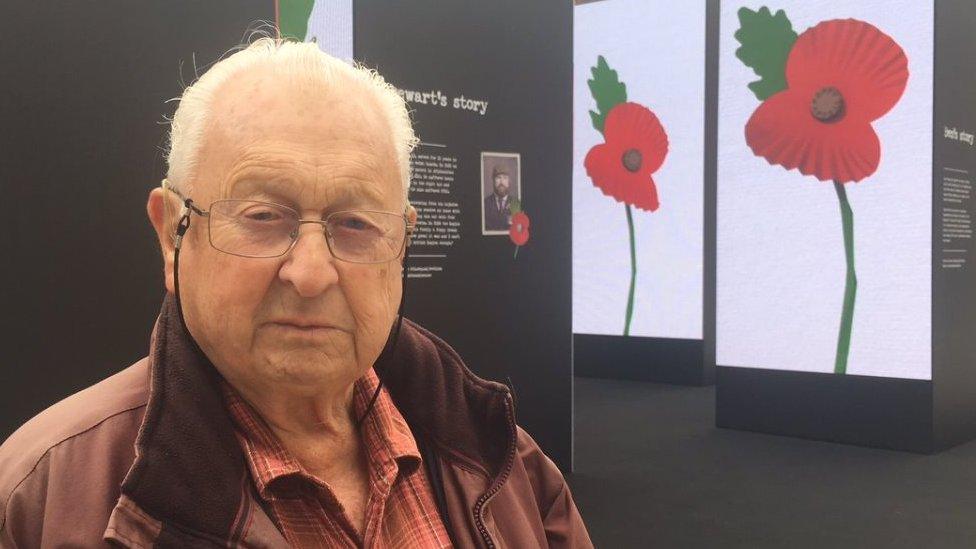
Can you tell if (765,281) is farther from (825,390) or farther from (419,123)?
→ (419,123)

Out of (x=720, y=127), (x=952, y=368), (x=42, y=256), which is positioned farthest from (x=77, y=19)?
(x=952, y=368)

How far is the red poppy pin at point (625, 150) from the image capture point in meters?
8.13

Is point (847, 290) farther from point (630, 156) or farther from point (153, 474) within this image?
point (153, 474)

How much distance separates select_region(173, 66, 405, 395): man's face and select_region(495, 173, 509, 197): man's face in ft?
9.57

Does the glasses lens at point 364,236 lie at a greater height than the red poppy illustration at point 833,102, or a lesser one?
lesser

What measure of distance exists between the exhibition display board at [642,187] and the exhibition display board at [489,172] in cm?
369

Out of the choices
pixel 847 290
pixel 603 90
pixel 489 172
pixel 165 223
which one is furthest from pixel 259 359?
pixel 603 90

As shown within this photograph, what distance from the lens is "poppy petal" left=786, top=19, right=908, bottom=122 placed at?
17.5 feet

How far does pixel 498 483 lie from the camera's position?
4.51ft

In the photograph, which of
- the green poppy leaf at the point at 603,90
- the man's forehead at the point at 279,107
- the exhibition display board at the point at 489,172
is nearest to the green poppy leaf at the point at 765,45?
the exhibition display board at the point at 489,172

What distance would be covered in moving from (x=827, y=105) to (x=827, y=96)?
6 cm

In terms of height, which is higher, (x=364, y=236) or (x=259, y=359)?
(x=364, y=236)

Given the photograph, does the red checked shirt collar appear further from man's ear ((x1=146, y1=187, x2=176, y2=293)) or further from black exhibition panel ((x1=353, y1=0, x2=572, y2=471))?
black exhibition panel ((x1=353, y1=0, x2=572, y2=471))

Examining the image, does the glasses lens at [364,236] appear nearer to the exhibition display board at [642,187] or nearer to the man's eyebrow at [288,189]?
the man's eyebrow at [288,189]
